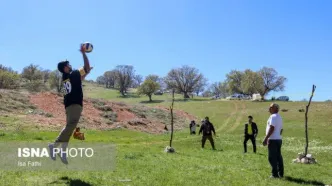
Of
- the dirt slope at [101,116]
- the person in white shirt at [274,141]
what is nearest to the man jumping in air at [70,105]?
the person in white shirt at [274,141]

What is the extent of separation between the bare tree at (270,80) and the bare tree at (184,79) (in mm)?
29548

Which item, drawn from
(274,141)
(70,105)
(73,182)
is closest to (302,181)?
(274,141)

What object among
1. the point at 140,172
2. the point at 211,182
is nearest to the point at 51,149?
the point at 140,172

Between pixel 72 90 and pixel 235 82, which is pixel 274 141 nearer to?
pixel 72 90

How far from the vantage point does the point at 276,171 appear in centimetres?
1355

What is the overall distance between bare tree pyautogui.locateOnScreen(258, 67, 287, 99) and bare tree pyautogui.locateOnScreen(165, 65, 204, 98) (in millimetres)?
29548

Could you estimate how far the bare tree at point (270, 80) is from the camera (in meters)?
142

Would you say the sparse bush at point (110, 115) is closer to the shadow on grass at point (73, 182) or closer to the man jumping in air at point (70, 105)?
the man jumping in air at point (70, 105)

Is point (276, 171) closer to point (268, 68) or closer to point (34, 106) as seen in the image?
point (34, 106)

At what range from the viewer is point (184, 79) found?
160 m

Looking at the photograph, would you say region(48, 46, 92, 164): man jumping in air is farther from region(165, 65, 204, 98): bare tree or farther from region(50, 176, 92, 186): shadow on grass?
region(165, 65, 204, 98): bare tree

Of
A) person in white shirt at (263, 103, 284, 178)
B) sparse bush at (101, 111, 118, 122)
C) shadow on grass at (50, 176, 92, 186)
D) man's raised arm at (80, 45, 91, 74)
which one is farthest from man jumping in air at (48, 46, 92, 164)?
sparse bush at (101, 111, 118, 122)

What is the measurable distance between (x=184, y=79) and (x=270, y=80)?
3729 centimetres

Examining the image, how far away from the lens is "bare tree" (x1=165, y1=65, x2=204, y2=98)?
15912 cm
